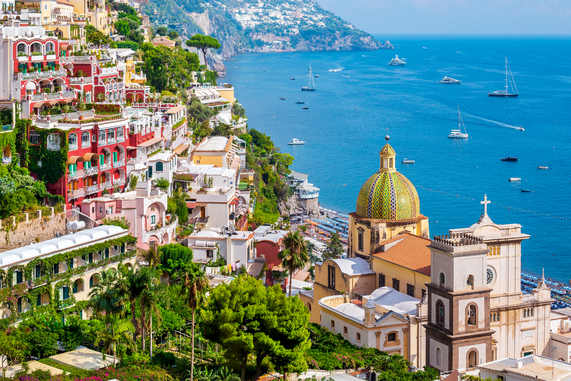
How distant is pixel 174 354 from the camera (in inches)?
1518

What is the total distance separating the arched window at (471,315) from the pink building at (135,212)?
19.8 metres

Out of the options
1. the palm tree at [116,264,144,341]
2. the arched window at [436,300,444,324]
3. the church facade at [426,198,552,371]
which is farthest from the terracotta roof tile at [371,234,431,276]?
the palm tree at [116,264,144,341]

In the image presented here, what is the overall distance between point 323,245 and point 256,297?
44.4 metres

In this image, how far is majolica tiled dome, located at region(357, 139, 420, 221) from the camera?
4978cm

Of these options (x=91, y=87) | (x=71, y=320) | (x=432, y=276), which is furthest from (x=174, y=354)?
(x=91, y=87)

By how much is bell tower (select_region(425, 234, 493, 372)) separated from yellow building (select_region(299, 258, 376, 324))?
7.80 meters

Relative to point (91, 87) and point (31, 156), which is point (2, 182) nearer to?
point (31, 156)

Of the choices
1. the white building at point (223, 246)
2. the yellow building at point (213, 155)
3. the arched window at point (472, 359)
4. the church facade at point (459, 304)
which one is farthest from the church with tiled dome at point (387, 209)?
the yellow building at point (213, 155)

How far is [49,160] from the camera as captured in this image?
166 feet

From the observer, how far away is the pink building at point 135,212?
5019 centimetres

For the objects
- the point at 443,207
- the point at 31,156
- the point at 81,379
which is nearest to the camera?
the point at 81,379

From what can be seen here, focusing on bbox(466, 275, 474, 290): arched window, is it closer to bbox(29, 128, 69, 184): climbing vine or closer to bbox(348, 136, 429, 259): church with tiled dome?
bbox(348, 136, 429, 259): church with tiled dome

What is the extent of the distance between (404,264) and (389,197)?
540 centimetres

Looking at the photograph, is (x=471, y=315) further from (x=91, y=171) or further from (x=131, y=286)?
(x=91, y=171)
